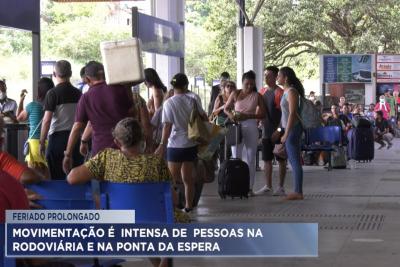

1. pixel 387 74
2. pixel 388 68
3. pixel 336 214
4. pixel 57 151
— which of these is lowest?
pixel 336 214

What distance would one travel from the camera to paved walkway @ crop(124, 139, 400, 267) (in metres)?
7.62

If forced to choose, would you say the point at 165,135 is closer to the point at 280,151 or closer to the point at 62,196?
the point at 280,151

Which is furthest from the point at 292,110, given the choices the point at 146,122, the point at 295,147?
the point at 146,122

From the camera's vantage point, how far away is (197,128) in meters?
10.1

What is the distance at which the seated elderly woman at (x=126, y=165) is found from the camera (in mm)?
5660

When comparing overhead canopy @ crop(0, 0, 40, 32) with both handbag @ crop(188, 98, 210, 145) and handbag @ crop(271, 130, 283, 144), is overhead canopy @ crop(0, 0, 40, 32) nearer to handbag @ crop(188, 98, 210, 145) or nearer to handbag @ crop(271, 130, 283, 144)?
handbag @ crop(188, 98, 210, 145)

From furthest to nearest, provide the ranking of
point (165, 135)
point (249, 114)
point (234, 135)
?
1. point (234, 135)
2. point (249, 114)
3. point (165, 135)

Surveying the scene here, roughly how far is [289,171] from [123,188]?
11782 mm

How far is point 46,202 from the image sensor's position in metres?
5.48

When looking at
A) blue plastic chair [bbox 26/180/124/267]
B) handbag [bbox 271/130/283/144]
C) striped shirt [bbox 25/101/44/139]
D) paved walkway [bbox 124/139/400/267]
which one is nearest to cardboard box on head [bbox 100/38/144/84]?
paved walkway [bbox 124/139/400/267]

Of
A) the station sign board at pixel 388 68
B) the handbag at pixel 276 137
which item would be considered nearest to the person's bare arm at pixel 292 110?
the handbag at pixel 276 137

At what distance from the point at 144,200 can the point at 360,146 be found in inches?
563

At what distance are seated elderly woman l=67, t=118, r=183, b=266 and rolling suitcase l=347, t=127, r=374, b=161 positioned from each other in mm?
13905

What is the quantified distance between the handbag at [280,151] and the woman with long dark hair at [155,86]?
1.93 metres
